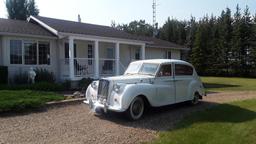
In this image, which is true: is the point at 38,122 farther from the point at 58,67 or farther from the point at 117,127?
the point at 58,67

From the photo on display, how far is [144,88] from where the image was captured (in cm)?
998

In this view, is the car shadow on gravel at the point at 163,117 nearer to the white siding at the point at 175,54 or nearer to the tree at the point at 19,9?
the white siding at the point at 175,54

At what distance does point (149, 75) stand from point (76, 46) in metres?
12.2

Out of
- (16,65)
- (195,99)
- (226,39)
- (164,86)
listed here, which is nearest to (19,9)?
(226,39)

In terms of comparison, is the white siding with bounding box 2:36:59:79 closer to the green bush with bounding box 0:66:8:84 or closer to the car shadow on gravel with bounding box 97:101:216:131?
the green bush with bounding box 0:66:8:84

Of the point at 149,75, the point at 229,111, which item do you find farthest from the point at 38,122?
the point at 229,111

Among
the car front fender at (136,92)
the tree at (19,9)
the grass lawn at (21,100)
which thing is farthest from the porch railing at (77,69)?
the tree at (19,9)

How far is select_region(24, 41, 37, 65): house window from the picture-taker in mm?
18750

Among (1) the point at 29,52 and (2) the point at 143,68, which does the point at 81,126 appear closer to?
(2) the point at 143,68

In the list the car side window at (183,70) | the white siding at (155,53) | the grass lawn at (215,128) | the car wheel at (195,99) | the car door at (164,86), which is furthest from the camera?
the white siding at (155,53)

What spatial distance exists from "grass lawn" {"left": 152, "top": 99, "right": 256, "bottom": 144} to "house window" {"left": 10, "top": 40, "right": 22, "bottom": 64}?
11.4m

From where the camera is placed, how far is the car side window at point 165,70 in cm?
1103

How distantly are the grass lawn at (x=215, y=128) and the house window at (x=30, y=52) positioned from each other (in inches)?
452

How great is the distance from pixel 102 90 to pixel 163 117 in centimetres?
208
